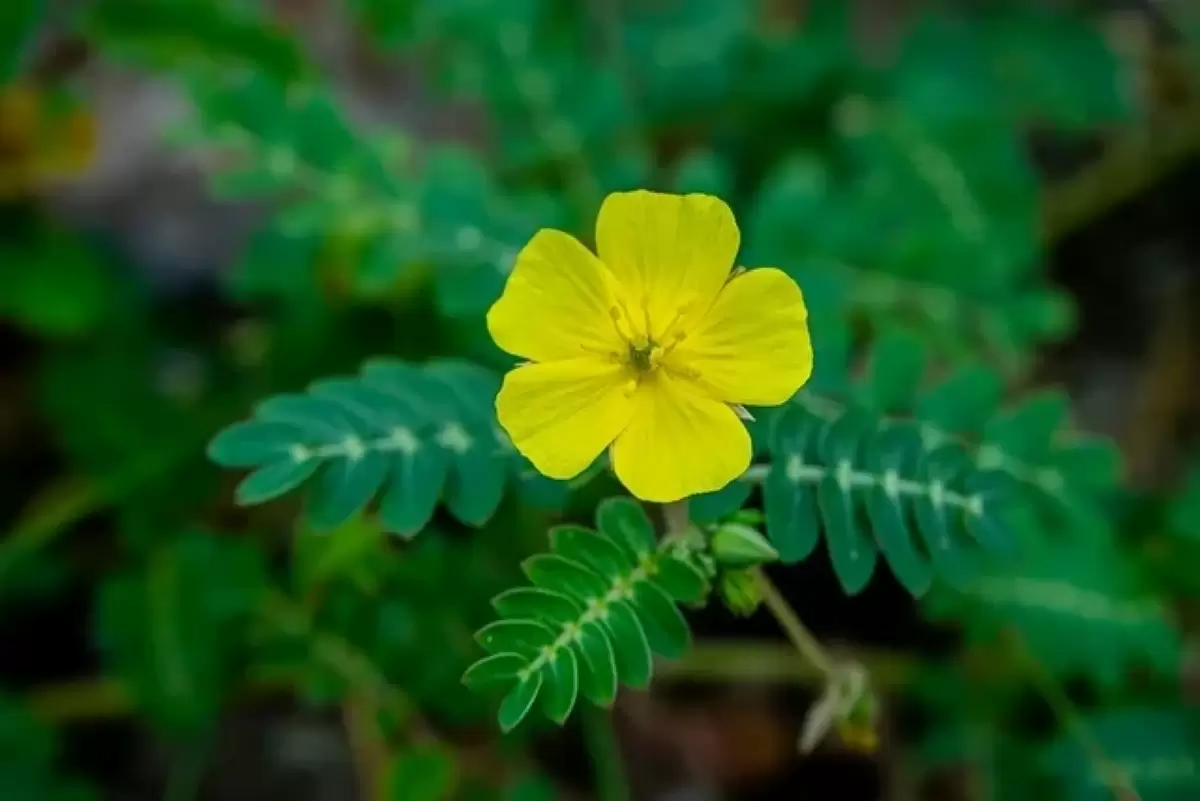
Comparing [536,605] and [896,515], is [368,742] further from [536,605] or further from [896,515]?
[896,515]

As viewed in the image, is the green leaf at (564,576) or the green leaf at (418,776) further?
the green leaf at (418,776)

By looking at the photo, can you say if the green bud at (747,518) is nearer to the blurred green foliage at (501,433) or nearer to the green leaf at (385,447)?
the blurred green foliage at (501,433)

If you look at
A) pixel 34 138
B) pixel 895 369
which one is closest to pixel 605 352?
pixel 895 369

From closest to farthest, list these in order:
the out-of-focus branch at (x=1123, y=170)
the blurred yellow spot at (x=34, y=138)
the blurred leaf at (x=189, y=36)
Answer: the blurred leaf at (x=189, y=36) → the blurred yellow spot at (x=34, y=138) → the out-of-focus branch at (x=1123, y=170)

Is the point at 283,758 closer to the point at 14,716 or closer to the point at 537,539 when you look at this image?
the point at 14,716

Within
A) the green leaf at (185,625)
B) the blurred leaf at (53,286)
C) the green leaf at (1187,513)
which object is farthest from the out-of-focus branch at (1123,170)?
the blurred leaf at (53,286)

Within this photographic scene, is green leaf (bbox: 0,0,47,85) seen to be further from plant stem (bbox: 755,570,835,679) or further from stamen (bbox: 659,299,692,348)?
plant stem (bbox: 755,570,835,679)
